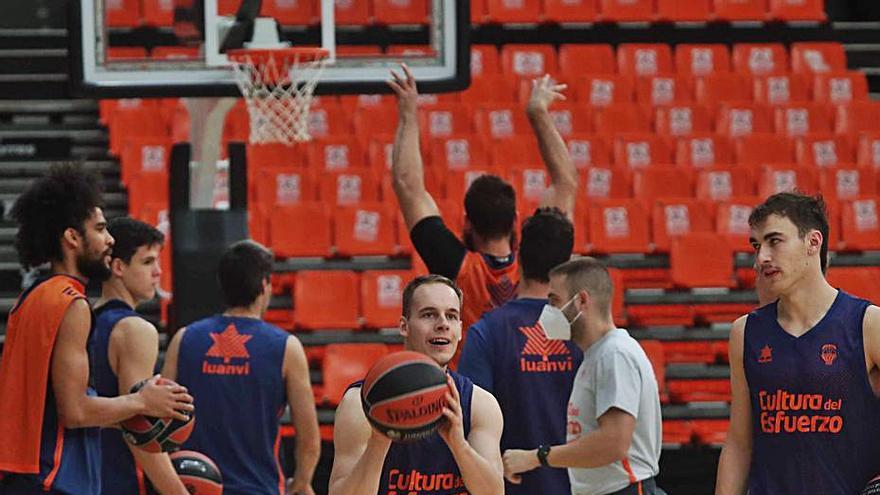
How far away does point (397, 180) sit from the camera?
231 inches

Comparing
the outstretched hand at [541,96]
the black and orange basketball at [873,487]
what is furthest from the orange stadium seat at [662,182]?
the black and orange basketball at [873,487]

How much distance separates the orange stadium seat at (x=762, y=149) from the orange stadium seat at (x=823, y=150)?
133 mm

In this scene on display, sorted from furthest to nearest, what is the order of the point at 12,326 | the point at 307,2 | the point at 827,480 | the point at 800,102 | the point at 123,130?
the point at 800,102 < the point at 123,130 < the point at 307,2 < the point at 12,326 < the point at 827,480

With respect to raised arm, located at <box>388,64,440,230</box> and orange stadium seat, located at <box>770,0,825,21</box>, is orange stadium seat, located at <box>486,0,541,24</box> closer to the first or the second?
orange stadium seat, located at <box>770,0,825,21</box>

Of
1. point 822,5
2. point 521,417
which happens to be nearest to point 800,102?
point 822,5

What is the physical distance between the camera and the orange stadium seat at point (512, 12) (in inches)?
606

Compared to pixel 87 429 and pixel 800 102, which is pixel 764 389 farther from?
pixel 800 102

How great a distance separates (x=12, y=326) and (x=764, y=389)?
2.65 metres

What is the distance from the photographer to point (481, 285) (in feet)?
19.3

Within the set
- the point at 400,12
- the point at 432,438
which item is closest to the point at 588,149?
the point at 400,12

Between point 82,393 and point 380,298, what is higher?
point 82,393

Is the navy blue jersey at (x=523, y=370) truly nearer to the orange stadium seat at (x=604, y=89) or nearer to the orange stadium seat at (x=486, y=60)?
the orange stadium seat at (x=604, y=89)

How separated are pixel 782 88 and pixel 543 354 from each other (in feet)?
32.1

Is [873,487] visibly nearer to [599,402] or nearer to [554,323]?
[599,402]
